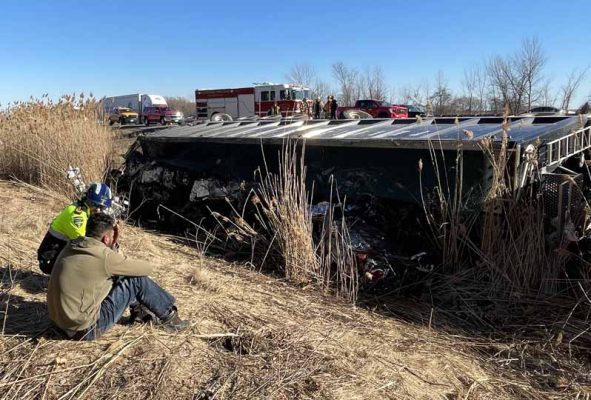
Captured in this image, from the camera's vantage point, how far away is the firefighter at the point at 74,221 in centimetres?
335

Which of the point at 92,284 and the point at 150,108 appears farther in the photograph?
the point at 150,108

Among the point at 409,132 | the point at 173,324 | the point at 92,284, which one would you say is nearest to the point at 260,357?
the point at 173,324

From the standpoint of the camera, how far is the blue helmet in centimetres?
331

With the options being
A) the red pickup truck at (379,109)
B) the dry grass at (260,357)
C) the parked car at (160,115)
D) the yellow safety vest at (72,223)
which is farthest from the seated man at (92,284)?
the parked car at (160,115)

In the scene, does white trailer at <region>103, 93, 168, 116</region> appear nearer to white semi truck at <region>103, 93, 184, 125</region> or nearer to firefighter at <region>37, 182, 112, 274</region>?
white semi truck at <region>103, 93, 184, 125</region>

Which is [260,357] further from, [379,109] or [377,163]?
[379,109]

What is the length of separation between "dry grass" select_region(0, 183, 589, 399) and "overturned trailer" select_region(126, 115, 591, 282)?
1161mm

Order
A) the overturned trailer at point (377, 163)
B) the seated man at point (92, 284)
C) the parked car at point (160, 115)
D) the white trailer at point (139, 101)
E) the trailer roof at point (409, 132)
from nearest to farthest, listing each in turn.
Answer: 1. the seated man at point (92, 284)
2. the overturned trailer at point (377, 163)
3. the trailer roof at point (409, 132)
4. the parked car at point (160, 115)
5. the white trailer at point (139, 101)

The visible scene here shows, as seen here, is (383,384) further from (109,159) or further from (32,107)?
(32,107)

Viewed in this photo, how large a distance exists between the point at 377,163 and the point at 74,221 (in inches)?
109

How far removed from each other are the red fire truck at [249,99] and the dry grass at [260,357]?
946 inches

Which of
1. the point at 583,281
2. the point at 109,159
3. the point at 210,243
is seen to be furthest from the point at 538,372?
the point at 109,159

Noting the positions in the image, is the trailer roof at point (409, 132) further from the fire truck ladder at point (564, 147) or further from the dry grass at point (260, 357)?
the dry grass at point (260, 357)

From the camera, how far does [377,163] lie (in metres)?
4.88
